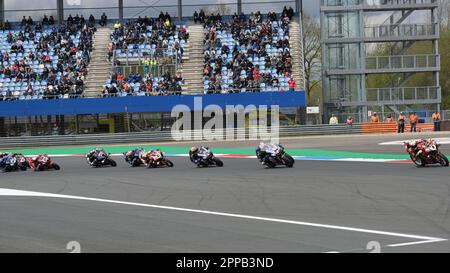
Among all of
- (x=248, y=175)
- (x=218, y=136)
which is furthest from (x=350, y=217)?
(x=218, y=136)

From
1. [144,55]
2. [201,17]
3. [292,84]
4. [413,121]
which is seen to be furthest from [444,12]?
[144,55]

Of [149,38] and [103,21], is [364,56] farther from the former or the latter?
[103,21]

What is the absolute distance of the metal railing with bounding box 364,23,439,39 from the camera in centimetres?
4550

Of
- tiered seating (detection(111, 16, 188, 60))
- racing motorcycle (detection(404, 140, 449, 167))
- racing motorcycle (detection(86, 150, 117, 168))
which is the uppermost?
tiered seating (detection(111, 16, 188, 60))

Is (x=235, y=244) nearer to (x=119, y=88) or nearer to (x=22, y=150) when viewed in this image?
(x=22, y=150)

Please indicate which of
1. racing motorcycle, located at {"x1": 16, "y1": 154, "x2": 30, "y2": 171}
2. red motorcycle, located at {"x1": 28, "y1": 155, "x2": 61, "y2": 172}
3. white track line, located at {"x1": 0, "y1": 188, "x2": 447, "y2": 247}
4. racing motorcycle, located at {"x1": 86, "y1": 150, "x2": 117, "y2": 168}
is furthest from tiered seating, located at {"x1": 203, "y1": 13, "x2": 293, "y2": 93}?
white track line, located at {"x1": 0, "y1": 188, "x2": 447, "y2": 247}

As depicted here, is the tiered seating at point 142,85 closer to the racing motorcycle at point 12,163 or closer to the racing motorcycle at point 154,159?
the racing motorcycle at point 12,163

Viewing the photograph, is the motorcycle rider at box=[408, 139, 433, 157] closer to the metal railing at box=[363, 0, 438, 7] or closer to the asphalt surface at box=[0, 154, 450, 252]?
the asphalt surface at box=[0, 154, 450, 252]

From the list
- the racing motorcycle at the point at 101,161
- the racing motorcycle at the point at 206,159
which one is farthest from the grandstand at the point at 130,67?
the racing motorcycle at the point at 206,159

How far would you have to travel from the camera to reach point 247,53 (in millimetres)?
43906

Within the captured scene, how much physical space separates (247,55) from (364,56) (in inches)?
303

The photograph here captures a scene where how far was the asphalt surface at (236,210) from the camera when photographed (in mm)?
8516

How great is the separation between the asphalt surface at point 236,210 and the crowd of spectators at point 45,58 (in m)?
23.9

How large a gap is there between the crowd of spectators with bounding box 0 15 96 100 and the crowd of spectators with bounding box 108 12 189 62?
1.99 metres
